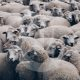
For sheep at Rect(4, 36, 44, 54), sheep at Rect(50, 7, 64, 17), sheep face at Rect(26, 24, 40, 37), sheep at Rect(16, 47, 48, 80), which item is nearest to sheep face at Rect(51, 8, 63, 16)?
sheep at Rect(50, 7, 64, 17)

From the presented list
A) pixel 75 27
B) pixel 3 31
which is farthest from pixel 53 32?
pixel 3 31

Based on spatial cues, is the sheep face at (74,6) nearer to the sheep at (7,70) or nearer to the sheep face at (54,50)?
the sheep face at (54,50)

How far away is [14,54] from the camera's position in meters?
7.65

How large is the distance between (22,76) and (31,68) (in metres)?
0.25

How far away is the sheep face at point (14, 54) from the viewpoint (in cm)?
755

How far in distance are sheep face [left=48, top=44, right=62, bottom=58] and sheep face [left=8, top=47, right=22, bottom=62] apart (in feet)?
2.34

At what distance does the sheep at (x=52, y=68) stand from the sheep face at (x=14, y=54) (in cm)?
38

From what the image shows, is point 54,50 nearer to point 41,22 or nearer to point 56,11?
point 41,22

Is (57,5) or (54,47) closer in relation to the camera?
(54,47)

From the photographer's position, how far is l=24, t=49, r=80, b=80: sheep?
22.5ft

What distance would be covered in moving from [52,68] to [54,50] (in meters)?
1.14

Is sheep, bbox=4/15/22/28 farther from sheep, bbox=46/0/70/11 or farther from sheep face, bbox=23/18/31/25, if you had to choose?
sheep, bbox=46/0/70/11

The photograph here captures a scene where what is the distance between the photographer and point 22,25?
398 inches

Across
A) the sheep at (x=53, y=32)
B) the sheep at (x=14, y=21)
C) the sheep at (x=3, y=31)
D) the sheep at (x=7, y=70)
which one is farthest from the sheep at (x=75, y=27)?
the sheep at (x=7, y=70)
